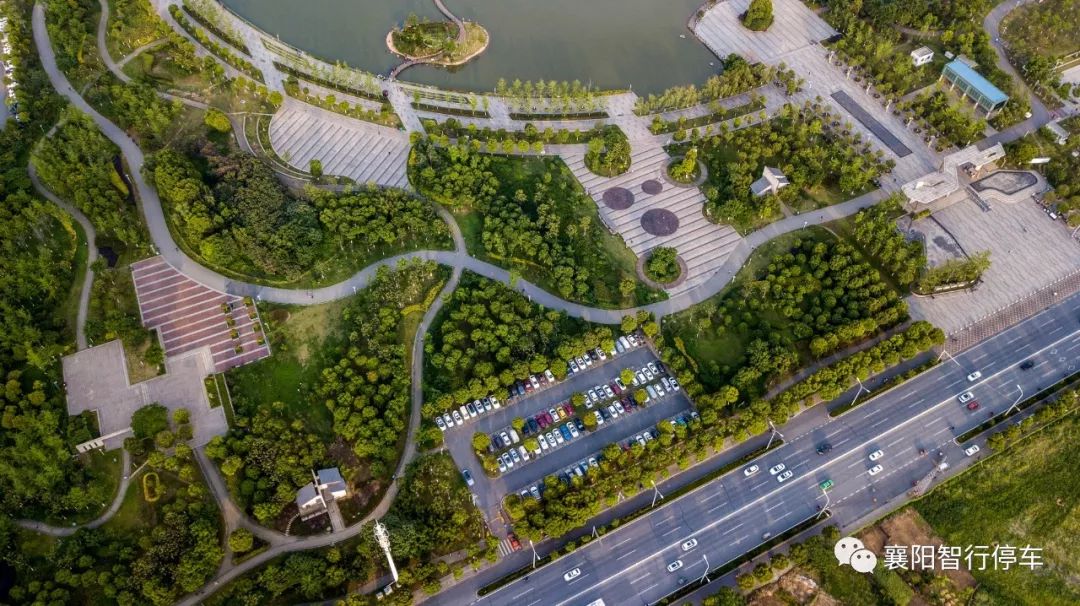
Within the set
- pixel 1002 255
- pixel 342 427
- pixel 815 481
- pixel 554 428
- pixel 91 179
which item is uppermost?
pixel 91 179

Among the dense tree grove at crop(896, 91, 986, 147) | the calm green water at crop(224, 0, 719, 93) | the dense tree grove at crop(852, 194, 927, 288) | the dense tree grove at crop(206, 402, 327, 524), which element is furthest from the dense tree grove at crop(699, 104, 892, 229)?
the dense tree grove at crop(206, 402, 327, 524)

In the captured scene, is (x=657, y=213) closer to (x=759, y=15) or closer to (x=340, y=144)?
(x=340, y=144)

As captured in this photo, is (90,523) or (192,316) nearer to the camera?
(90,523)

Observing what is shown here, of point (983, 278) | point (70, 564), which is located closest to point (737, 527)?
point (983, 278)

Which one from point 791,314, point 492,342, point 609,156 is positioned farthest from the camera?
point 609,156

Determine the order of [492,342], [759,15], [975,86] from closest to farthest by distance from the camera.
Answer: [492,342], [975,86], [759,15]

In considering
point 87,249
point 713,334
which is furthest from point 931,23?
point 87,249
